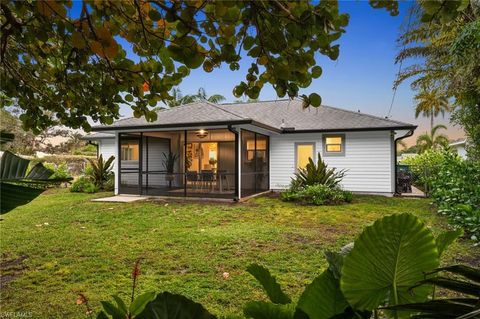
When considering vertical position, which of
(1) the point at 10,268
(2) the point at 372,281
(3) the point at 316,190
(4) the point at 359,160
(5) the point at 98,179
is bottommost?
(1) the point at 10,268

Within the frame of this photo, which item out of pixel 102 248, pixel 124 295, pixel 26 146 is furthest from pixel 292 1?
pixel 26 146

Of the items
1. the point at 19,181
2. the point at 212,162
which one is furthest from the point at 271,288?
the point at 212,162

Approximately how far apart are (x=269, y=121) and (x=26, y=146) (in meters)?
16.2

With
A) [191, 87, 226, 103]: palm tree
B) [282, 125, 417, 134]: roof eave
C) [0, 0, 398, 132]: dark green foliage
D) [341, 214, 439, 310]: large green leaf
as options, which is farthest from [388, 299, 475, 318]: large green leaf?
[191, 87, 226, 103]: palm tree

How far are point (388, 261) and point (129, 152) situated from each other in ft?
45.7

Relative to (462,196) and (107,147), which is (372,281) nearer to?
(462,196)

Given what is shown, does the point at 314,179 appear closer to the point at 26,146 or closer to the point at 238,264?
the point at 238,264

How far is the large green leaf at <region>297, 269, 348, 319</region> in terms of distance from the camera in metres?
0.84

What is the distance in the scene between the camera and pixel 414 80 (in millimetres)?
13508

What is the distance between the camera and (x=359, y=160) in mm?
13375

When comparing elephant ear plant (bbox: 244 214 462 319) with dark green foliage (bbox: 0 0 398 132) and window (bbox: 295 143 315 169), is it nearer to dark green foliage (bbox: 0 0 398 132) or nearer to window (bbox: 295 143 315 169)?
dark green foliage (bbox: 0 0 398 132)

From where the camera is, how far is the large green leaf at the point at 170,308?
2.45ft

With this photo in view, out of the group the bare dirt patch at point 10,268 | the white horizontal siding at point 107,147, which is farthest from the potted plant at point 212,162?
the bare dirt patch at point 10,268

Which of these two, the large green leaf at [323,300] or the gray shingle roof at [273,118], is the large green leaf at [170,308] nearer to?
the large green leaf at [323,300]
